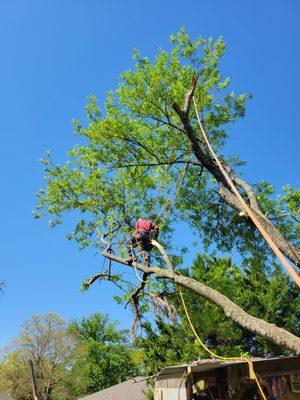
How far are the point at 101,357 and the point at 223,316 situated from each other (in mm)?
21923

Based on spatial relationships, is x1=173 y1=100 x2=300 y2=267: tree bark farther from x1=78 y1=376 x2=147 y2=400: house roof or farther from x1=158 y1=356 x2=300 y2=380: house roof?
x1=78 y1=376 x2=147 y2=400: house roof

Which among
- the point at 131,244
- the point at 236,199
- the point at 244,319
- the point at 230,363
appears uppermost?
the point at 236,199

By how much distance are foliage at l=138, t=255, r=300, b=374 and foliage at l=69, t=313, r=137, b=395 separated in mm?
14831

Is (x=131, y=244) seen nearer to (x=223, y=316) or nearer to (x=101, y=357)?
(x=223, y=316)

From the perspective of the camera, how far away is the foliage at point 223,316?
618 inches

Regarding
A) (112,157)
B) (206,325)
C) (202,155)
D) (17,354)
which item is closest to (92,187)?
(112,157)

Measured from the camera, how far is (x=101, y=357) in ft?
119

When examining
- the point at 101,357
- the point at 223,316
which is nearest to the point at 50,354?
the point at 101,357

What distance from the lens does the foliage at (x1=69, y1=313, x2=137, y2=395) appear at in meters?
36.3

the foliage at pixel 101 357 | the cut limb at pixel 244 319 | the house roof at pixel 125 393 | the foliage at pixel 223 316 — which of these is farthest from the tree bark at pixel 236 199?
the foliage at pixel 101 357

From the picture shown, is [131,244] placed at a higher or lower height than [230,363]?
higher

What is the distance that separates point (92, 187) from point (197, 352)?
24.8ft

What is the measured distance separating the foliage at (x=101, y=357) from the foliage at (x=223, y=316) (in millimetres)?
14831

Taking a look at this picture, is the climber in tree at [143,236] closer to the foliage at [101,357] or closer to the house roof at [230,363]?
the house roof at [230,363]
